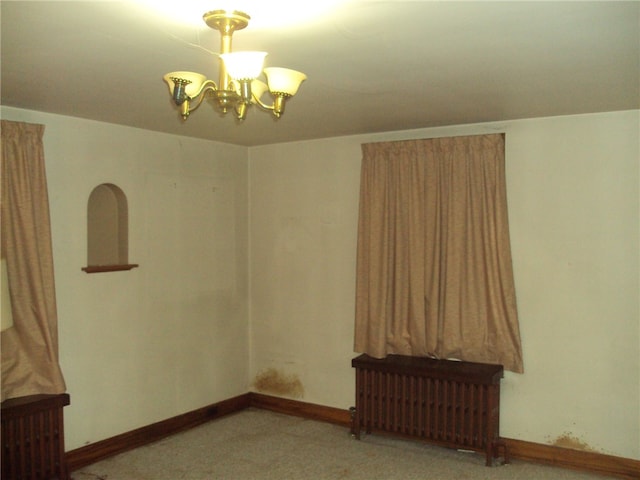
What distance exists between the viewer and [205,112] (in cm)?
381

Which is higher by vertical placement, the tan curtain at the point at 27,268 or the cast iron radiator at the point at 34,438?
the tan curtain at the point at 27,268

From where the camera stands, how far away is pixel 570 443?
393 cm

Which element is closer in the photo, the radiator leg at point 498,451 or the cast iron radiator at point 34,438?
the cast iron radiator at point 34,438

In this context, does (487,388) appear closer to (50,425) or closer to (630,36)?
(630,36)

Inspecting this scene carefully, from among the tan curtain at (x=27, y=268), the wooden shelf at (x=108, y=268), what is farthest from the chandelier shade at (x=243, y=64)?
the wooden shelf at (x=108, y=268)

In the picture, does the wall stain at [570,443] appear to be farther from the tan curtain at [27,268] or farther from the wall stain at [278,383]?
the tan curtain at [27,268]

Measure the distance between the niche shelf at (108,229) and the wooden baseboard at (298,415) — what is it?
1255mm

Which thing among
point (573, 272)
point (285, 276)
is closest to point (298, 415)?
point (285, 276)

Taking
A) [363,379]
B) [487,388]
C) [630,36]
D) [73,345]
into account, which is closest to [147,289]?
[73,345]

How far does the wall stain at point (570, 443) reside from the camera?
12.7 ft

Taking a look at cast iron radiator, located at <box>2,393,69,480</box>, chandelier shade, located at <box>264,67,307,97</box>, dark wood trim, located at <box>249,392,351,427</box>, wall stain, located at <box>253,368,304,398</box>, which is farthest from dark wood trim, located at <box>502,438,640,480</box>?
chandelier shade, located at <box>264,67,307,97</box>

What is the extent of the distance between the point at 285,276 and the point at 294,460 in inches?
64.0

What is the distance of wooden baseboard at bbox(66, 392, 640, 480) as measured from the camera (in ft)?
12.5

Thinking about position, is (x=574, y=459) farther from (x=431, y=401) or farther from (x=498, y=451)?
(x=431, y=401)
